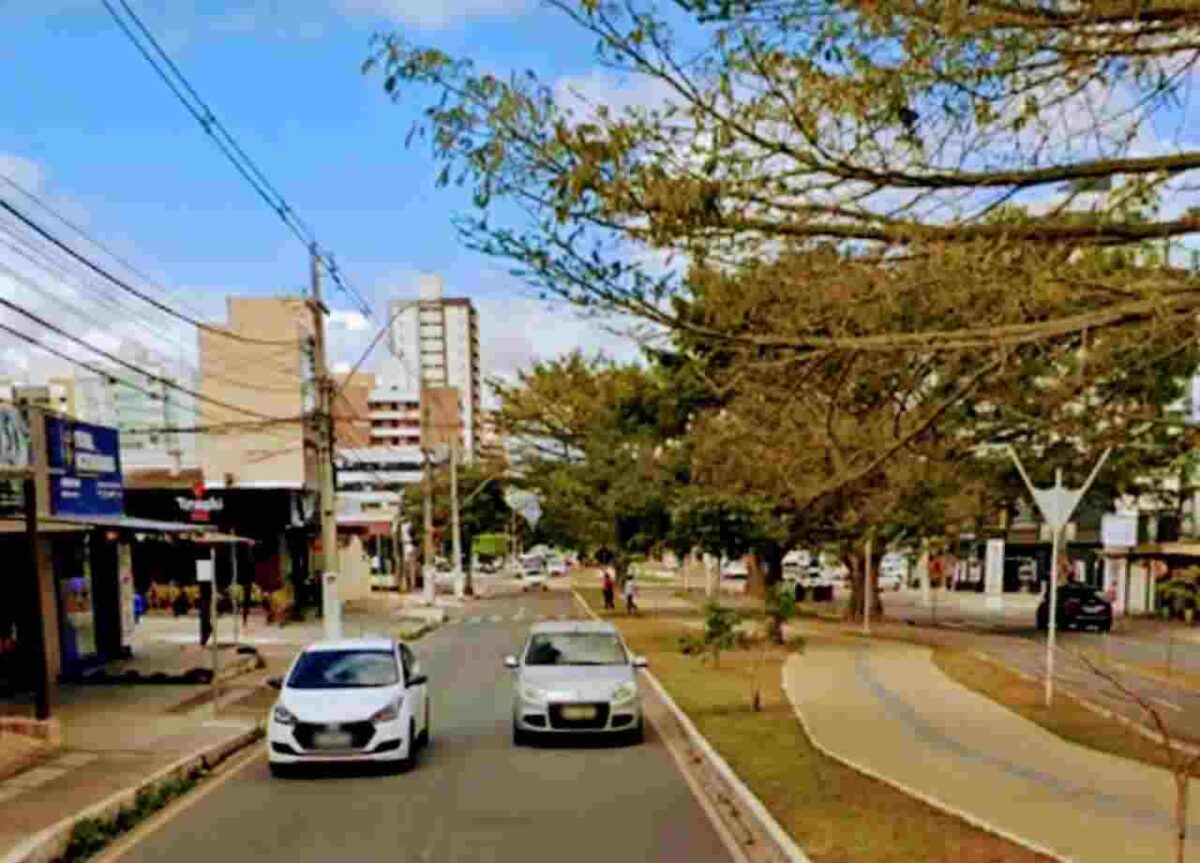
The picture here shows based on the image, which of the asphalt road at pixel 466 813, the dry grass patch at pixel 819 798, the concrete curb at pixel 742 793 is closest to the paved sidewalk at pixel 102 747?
the asphalt road at pixel 466 813

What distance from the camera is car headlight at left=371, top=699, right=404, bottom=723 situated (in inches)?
592

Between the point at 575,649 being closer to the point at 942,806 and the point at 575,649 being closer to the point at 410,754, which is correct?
the point at 410,754

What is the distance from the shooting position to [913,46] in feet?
24.0

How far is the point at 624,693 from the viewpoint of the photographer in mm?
17234

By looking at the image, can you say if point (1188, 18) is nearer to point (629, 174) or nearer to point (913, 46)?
point (913, 46)

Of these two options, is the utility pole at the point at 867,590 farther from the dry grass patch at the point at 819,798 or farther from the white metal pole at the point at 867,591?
the dry grass patch at the point at 819,798

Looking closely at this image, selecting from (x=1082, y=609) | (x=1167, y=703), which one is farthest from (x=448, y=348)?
(x=1167, y=703)

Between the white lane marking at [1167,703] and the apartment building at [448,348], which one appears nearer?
the white lane marking at [1167,703]

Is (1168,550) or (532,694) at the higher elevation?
(1168,550)

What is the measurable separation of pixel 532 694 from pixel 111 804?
5921 mm

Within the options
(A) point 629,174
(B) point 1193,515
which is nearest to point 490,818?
(A) point 629,174

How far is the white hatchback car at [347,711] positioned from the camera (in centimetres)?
1484

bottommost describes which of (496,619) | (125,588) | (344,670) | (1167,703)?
(496,619)

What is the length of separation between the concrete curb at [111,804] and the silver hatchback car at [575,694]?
11.7 feet
